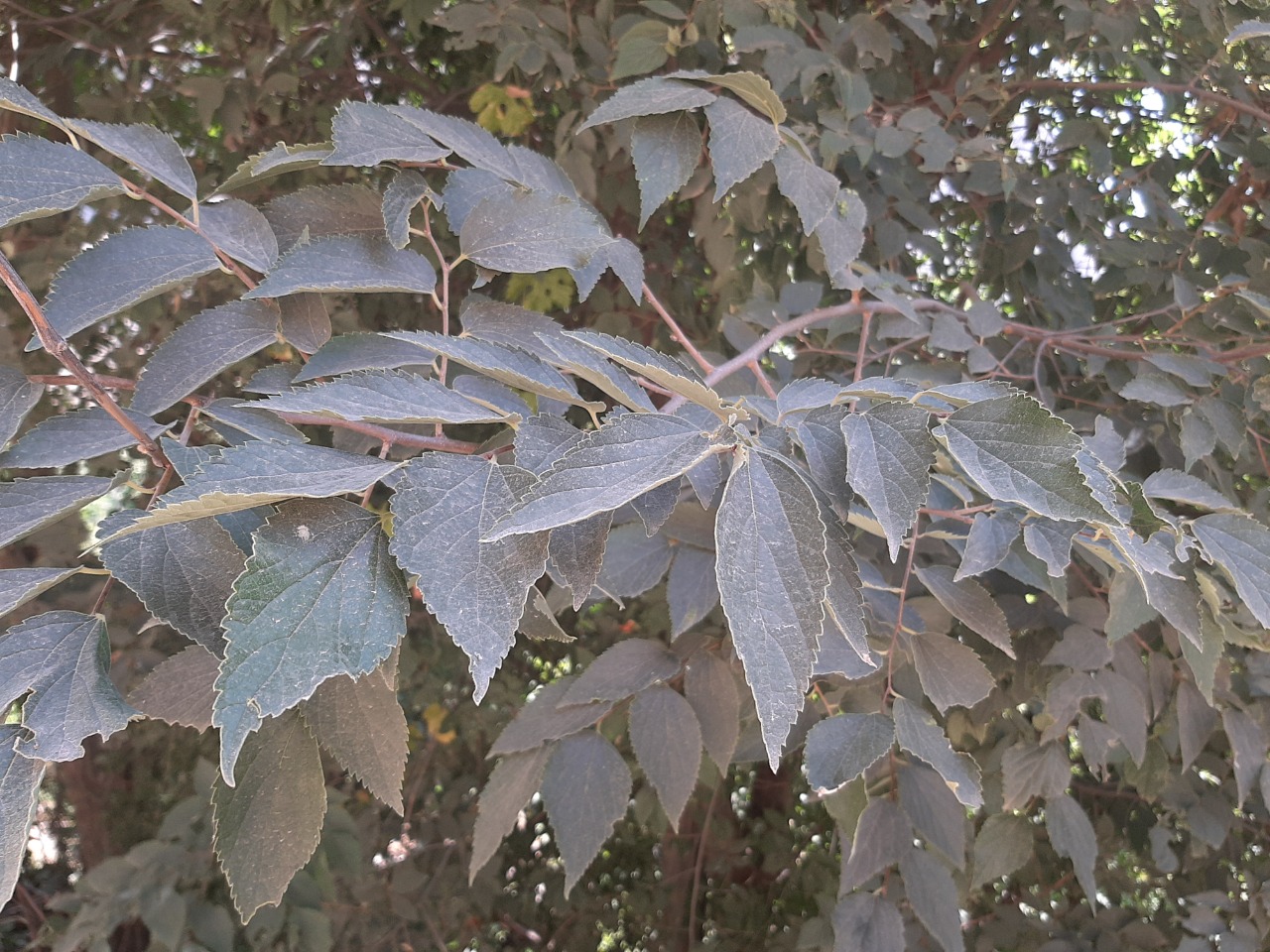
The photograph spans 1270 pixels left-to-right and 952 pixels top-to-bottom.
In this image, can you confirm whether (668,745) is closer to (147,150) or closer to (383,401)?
(383,401)

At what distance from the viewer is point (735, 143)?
0.67 m

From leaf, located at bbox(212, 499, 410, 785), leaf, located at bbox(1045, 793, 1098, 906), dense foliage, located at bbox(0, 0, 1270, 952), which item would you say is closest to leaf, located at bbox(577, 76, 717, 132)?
dense foliage, located at bbox(0, 0, 1270, 952)

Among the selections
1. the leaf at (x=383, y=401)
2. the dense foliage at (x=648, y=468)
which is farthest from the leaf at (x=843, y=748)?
the leaf at (x=383, y=401)

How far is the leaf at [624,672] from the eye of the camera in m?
0.72

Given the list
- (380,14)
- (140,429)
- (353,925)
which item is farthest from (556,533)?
(353,925)

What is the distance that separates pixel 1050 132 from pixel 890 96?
1.19 feet

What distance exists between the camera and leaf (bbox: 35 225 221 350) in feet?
1.58

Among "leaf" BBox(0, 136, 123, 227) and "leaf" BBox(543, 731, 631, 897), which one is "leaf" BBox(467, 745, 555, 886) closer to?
"leaf" BBox(543, 731, 631, 897)

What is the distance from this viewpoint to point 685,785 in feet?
2.29

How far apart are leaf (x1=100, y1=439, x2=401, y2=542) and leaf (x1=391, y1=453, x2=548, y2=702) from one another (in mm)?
19

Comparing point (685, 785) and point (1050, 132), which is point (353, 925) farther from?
point (1050, 132)

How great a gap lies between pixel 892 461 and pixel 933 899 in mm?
452

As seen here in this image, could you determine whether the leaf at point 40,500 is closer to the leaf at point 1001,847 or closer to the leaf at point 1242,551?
the leaf at point 1242,551

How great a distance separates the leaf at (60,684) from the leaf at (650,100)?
418 mm
